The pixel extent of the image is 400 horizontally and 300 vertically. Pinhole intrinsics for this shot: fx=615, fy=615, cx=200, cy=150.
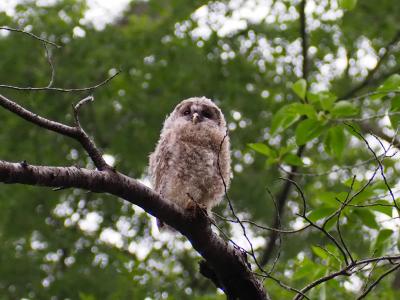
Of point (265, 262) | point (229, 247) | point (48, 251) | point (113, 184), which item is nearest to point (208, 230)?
point (229, 247)

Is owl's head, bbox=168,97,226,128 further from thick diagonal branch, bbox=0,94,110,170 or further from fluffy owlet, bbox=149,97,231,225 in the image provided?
thick diagonal branch, bbox=0,94,110,170

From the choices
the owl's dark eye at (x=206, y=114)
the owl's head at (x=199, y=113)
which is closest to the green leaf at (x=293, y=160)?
the owl's head at (x=199, y=113)

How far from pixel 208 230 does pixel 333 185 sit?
5646mm

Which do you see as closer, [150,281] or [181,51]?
[150,281]

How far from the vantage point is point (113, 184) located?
2754 millimetres

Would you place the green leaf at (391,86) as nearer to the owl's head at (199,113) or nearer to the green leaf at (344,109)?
the green leaf at (344,109)

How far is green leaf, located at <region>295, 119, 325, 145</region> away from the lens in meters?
3.83

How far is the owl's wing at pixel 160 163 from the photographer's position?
4152 mm

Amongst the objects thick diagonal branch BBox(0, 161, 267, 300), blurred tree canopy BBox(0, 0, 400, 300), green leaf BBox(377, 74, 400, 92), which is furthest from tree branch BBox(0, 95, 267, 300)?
blurred tree canopy BBox(0, 0, 400, 300)

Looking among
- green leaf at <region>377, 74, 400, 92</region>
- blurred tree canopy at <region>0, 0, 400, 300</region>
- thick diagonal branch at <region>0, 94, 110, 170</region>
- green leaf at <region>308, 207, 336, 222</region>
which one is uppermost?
blurred tree canopy at <region>0, 0, 400, 300</region>

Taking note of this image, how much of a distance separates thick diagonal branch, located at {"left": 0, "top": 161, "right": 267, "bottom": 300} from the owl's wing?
0.88 meters

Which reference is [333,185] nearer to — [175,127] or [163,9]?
[163,9]

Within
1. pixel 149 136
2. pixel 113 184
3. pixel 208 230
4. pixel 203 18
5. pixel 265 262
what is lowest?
pixel 113 184

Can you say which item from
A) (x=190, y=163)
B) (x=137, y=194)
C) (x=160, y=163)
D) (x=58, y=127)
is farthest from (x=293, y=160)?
(x=58, y=127)
